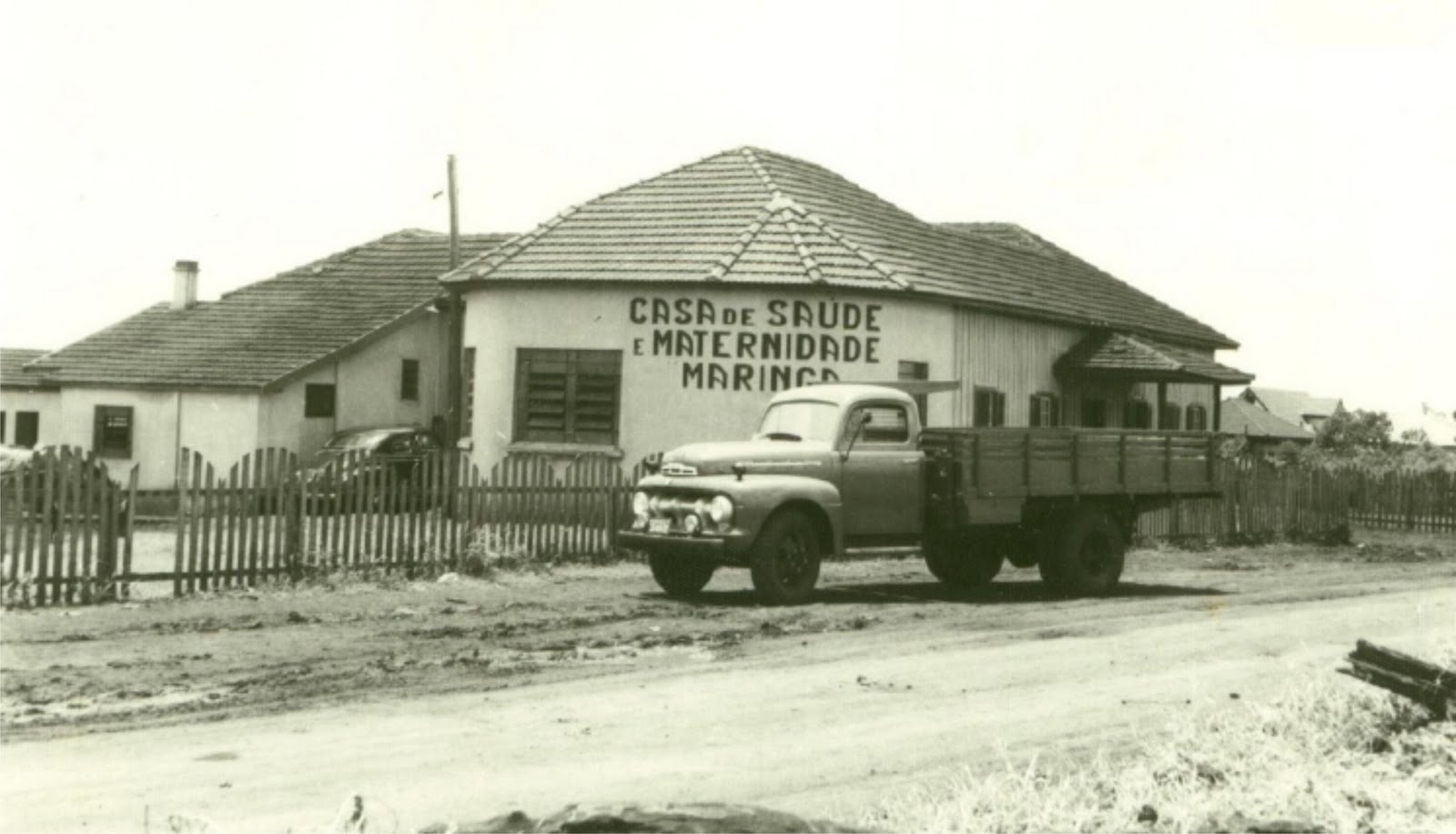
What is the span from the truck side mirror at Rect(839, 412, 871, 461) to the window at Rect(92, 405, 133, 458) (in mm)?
26346

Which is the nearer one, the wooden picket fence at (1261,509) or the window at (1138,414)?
the wooden picket fence at (1261,509)

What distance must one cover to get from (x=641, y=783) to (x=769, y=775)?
598 millimetres

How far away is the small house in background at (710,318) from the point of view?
23.8m

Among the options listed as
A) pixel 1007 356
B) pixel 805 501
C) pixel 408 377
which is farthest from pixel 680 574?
pixel 408 377

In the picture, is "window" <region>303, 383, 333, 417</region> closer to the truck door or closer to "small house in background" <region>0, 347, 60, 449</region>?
"small house in background" <region>0, 347, 60, 449</region>

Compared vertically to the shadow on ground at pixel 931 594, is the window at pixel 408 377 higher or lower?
higher

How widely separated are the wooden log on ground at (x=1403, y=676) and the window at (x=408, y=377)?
31.0 metres

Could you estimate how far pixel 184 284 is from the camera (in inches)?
1612

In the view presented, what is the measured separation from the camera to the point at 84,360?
38.4 m

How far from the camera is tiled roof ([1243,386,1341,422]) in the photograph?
364ft

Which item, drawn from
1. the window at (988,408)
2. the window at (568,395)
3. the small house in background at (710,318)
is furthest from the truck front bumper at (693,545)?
the window at (988,408)

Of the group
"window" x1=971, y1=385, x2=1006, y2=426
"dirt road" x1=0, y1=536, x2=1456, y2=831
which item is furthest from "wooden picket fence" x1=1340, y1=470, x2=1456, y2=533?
"dirt road" x1=0, y1=536, x2=1456, y2=831

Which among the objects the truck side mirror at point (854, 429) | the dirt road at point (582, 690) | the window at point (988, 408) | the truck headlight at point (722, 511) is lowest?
the dirt road at point (582, 690)

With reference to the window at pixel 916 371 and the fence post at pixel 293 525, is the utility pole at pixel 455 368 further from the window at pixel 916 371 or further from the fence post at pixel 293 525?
the fence post at pixel 293 525
